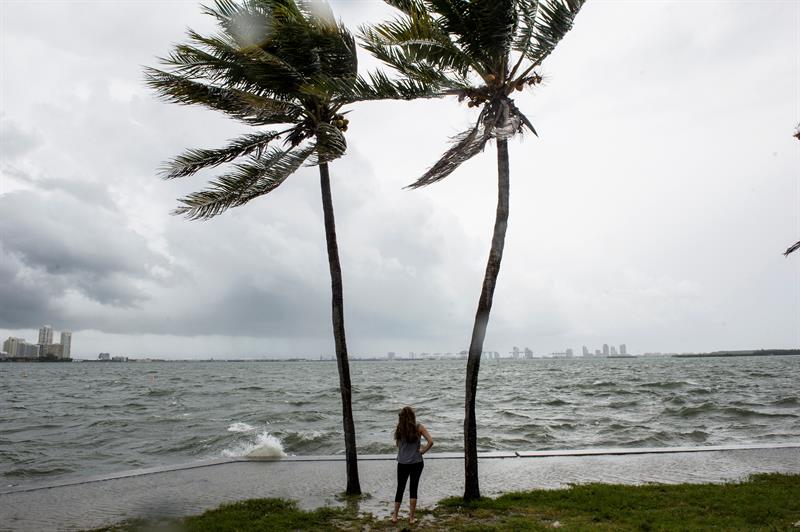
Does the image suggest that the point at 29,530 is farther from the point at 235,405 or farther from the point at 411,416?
the point at 235,405

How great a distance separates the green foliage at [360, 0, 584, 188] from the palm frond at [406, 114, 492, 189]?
0.02 meters

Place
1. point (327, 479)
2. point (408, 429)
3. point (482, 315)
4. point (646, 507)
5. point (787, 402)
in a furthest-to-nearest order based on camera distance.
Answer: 1. point (787, 402)
2. point (327, 479)
3. point (482, 315)
4. point (646, 507)
5. point (408, 429)

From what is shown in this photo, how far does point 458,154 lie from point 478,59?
5.25ft

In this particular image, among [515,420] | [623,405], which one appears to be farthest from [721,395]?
[515,420]

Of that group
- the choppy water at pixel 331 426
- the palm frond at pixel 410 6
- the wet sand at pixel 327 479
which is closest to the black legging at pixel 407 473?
the wet sand at pixel 327 479

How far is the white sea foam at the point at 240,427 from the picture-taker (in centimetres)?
2340

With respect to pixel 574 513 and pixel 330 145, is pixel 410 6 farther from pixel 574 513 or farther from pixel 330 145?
pixel 574 513

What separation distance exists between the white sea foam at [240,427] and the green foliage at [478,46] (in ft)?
61.5

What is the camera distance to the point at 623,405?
30766 millimetres

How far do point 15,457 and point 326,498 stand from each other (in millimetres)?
15240

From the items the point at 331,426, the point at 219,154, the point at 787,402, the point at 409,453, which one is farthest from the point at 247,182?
the point at 787,402

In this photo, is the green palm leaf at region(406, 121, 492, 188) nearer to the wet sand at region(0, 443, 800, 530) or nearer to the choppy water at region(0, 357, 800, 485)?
the wet sand at region(0, 443, 800, 530)

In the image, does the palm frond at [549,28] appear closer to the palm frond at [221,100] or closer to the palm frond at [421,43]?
the palm frond at [421,43]

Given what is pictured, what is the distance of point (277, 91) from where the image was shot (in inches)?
370
